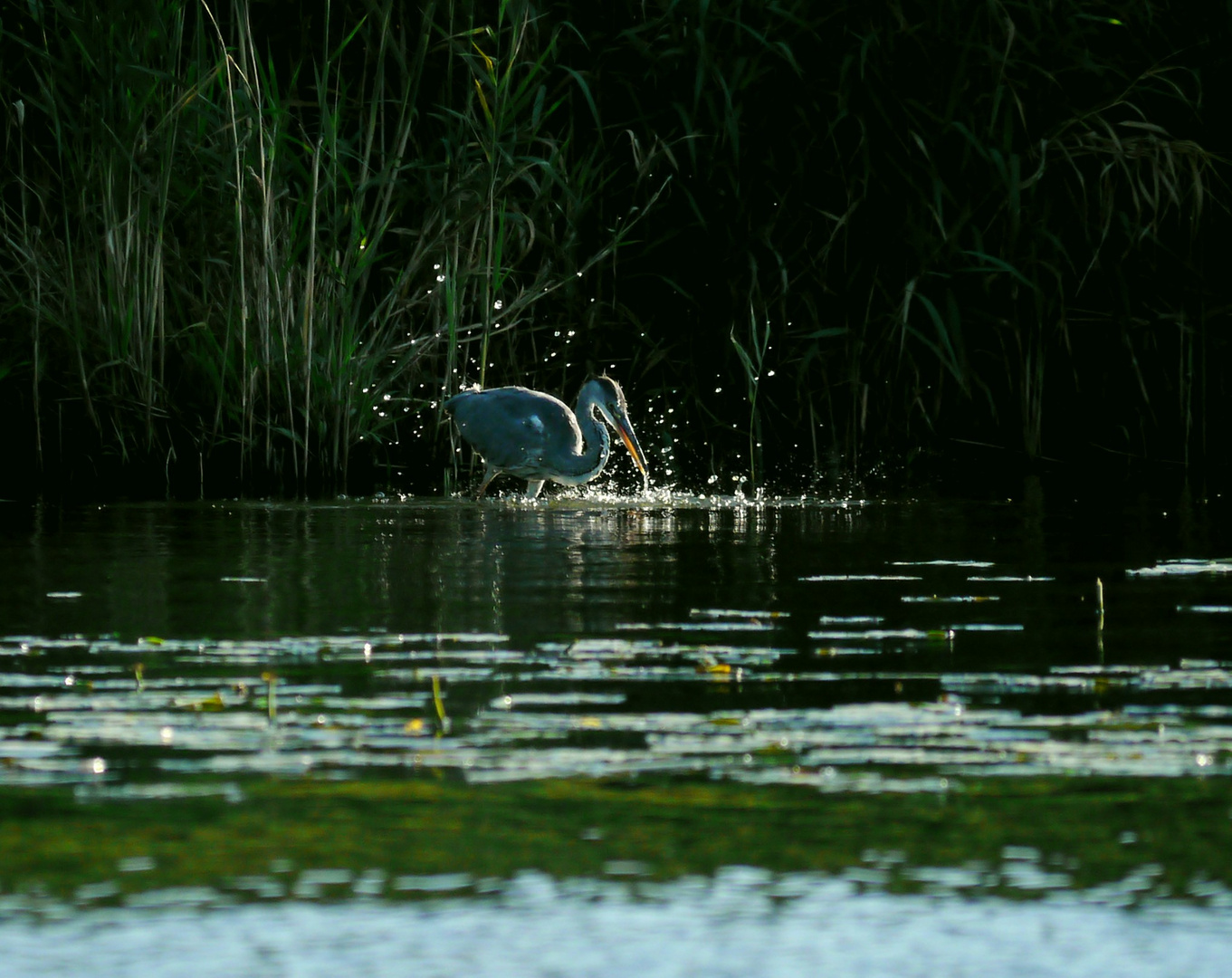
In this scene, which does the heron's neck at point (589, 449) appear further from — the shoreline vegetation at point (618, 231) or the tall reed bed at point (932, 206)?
the tall reed bed at point (932, 206)

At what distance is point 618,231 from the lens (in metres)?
9.78

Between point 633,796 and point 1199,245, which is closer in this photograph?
point 633,796

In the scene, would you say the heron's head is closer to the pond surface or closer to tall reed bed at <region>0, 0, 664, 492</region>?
tall reed bed at <region>0, 0, 664, 492</region>

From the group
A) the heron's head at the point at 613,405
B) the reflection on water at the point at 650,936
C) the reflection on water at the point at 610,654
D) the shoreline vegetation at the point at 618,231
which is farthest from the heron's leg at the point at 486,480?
the reflection on water at the point at 650,936

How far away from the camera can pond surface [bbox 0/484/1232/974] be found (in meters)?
2.58

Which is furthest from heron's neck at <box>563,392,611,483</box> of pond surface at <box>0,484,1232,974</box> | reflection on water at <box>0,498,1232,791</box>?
pond surface at <box>0,484,1232,974</box>

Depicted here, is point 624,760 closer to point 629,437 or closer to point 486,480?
point 486,480

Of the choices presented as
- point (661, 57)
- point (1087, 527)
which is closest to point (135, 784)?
point (1087, 527)

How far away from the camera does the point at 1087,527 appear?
24.8 feet

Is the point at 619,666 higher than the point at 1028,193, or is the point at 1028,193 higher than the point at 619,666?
the point at 1028,193

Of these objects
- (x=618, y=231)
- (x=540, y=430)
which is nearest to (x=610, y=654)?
(x=540, y=430)

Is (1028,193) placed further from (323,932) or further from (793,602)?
(323,932)

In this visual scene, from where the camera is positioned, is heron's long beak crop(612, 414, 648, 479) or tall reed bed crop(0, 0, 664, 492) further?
heron's long beak crop(612, 414, 648, 479)

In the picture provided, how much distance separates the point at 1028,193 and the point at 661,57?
1613 mm
